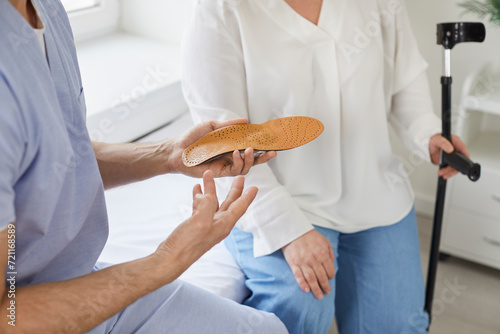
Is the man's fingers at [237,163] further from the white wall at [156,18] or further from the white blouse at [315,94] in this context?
→ the white wall at [156,18]

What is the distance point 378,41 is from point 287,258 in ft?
1.79

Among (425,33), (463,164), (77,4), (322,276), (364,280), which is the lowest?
(364,280)

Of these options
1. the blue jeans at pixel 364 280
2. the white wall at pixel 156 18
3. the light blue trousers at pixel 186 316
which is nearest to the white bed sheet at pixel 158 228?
the blue jeans at pixel 364 280

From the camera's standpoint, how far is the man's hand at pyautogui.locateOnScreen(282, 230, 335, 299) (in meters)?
1.14

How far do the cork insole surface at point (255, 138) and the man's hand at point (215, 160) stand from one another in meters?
0.02

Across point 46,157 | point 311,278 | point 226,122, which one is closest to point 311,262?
point 311,278

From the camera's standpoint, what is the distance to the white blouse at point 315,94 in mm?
1174

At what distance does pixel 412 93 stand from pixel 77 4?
4.21ft

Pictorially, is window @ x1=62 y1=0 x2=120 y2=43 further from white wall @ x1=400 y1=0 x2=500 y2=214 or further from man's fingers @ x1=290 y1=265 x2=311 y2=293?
man's fingers @ x1=290 y1=265 x2=311 y2=293

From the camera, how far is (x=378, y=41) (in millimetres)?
1283

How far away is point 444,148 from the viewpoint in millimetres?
1279

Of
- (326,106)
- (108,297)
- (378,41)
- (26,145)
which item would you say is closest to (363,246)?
(326,106)

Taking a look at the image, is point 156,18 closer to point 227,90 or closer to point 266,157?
point 227,90

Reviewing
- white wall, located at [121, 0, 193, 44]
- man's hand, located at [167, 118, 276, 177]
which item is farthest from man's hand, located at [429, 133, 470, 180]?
white wall, located at [121, 0, 193, 44]
